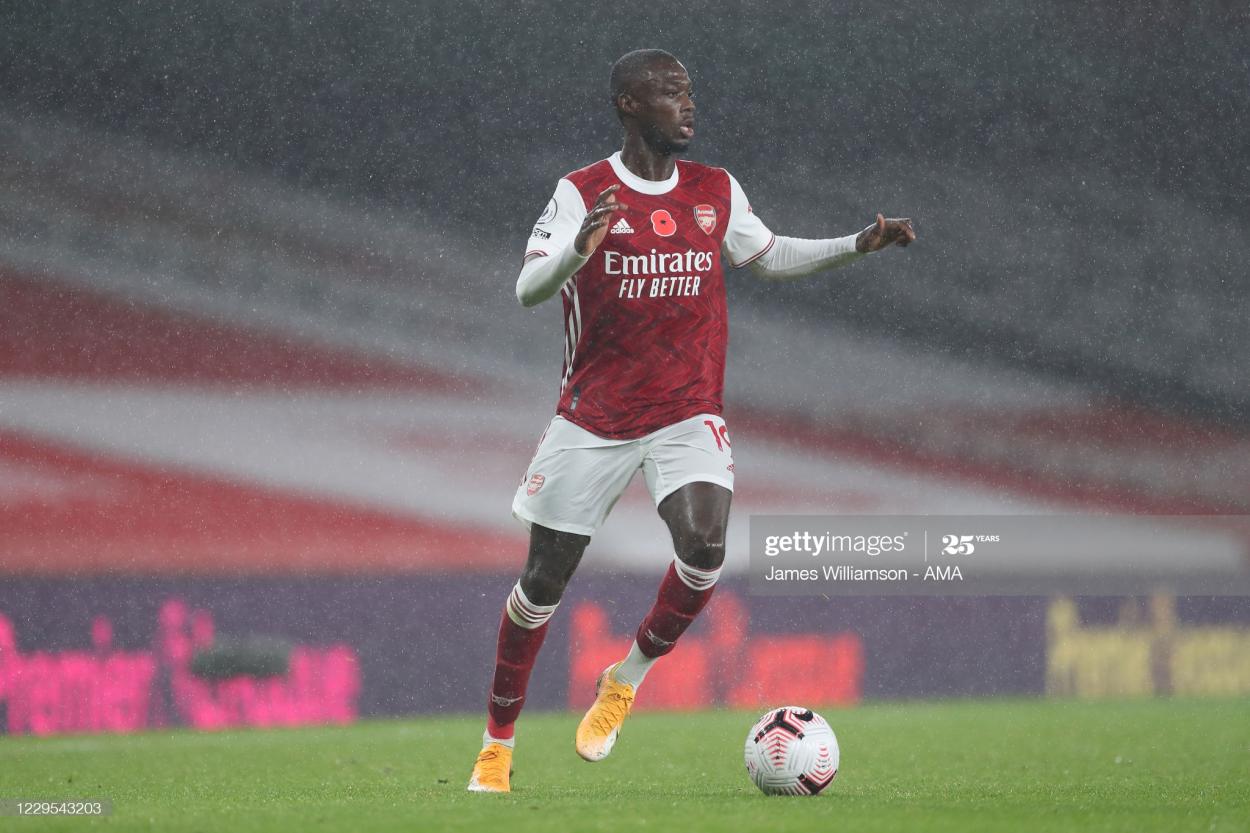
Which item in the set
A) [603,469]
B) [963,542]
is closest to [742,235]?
[603,469]

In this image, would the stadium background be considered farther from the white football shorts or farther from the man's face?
the man's face

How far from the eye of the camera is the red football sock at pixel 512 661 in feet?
16.4

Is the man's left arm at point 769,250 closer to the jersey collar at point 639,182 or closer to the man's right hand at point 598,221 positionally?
the jersey collar at point 639,182

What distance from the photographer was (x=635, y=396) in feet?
16.1

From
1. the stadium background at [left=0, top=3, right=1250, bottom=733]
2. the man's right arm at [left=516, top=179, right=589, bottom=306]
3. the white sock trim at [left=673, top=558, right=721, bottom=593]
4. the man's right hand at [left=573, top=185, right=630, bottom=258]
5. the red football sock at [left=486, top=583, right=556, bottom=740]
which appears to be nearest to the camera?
the man's right hand at [left=573, top=185, right=630, bottom=258]

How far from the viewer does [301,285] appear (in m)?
13.5

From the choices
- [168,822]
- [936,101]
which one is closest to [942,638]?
[936,101]

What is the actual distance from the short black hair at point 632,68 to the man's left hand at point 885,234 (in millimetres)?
829

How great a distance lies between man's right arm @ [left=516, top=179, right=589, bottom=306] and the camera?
4488mm

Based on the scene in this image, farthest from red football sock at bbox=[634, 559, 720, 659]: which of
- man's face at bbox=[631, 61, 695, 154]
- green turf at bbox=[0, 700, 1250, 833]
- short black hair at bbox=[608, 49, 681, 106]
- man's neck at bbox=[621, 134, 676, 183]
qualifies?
short black hair at bbox=[608, 49, 681, 106]

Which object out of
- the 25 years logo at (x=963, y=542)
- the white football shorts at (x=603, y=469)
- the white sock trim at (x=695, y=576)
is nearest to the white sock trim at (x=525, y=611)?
the white football shorts at (x=603, y=469)

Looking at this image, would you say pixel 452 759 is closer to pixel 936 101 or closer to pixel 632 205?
pixel 632 205

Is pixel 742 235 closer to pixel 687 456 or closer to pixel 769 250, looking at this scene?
pixel 769 250

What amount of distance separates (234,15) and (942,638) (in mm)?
7905
